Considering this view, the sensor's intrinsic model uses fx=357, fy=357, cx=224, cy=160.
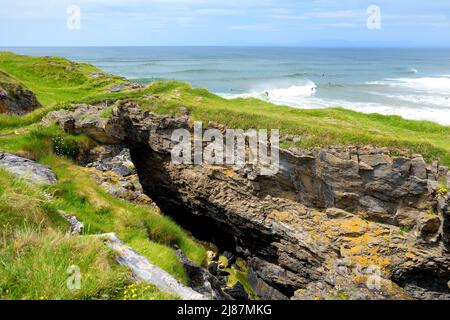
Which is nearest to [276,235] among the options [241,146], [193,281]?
[241,146]

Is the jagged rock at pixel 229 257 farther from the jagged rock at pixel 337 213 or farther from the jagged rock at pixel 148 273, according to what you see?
the jagged rock at pixel 148 273

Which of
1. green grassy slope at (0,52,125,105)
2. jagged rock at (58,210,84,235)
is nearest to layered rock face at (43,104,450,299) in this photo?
jagged rock at (58,210,84,235)

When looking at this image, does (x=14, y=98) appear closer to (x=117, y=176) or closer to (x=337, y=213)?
(x=117, y=176)

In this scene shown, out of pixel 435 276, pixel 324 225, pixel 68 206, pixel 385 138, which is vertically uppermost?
pixel 385 138

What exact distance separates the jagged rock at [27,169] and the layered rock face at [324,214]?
682cm

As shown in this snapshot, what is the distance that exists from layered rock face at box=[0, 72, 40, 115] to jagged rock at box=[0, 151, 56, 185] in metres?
13.0

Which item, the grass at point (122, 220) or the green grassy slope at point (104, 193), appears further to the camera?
the grass at point (122, 220)

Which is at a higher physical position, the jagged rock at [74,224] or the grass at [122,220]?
the jagged rock at [74,224]

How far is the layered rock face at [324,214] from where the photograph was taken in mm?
13500

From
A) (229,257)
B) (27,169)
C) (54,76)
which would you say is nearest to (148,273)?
(27,169)

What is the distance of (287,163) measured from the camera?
15.5 meters

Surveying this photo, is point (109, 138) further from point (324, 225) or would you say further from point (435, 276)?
point (435, 276)

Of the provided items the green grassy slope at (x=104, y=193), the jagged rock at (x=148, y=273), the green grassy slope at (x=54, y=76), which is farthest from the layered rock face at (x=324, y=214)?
the green grassy slope at (x=54, y=76)

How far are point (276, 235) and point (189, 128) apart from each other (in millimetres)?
6648
